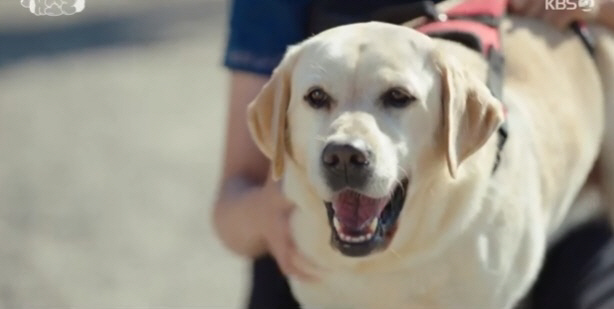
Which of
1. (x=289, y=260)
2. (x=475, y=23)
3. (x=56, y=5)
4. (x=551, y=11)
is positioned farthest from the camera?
(x=56, y=5)

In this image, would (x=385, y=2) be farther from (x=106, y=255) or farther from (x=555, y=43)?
(x=106, y=255)

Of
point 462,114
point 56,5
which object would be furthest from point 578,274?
point 56,5

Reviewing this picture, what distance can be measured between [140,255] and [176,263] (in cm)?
13

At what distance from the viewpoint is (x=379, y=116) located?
2275 millimetres

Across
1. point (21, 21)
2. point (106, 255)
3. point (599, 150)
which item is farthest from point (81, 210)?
point (599, 150)

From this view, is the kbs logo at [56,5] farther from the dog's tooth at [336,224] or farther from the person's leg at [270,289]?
the dog's tooth at [336,224]

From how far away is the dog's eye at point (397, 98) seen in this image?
2.28 meters

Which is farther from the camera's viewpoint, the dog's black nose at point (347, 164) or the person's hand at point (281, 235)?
the person's hand at point (281, 235)

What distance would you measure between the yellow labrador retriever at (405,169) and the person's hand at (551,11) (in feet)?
0.78

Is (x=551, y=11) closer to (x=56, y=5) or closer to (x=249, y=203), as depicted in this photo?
(x=249, y=203)

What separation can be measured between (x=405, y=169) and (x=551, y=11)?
0.68 m

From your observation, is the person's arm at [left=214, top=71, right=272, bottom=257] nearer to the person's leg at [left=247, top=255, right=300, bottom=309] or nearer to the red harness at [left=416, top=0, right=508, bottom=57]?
the person's leg at [left=247, top=255, right=300, bottom=309]

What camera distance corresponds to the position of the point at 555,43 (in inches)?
109

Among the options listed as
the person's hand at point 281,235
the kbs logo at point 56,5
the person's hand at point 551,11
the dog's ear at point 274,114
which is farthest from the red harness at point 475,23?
the kbs logo at point 56,5
